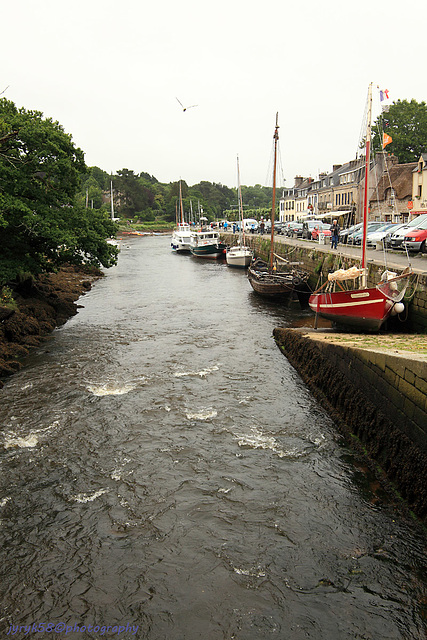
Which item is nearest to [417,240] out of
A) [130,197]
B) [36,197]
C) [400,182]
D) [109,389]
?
[109,389]

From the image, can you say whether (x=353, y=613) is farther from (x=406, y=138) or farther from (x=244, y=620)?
(x=406, y=138)

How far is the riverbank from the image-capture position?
828 cm

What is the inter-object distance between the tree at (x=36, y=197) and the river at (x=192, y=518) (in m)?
5.92

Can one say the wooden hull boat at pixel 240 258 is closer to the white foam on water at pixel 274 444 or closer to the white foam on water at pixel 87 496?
the white foam on water at pixel 274 444

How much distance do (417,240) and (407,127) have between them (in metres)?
51.7

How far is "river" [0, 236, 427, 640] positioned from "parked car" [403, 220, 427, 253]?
12.1 m

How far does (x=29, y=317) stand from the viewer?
2041 cm

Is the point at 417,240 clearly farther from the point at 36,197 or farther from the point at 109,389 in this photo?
the point at 36,197

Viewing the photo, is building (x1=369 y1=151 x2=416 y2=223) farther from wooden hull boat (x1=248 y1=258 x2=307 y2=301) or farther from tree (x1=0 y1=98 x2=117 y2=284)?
tree (x1=0 y1=98 x2=117 y2=284)

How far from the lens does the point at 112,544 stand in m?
7.35

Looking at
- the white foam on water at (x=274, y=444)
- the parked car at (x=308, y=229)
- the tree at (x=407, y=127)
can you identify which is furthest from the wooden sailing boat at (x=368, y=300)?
the tree at (x=407, y=127)

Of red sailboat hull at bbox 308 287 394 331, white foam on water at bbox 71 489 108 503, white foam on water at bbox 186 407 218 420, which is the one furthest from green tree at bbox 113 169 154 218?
white foam on water at bbox 71 489 108 503

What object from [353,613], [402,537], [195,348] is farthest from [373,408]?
[195,348]

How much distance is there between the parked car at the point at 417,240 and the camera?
2288 cm
